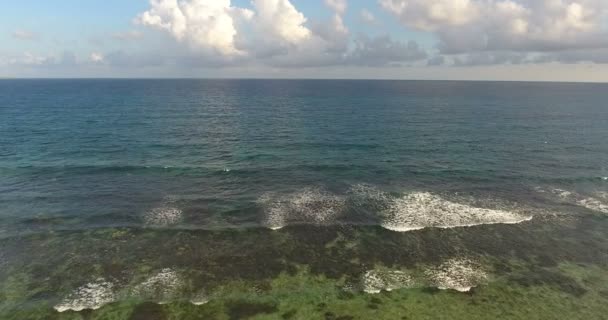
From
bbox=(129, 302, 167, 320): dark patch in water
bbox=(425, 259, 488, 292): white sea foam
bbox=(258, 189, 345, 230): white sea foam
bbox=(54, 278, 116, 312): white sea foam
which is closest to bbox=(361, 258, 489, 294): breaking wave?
bbox=(425, 259, 488, 292): white sea foam

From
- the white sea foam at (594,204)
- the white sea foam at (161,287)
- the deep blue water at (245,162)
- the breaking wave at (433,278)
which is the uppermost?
the deep blue water at (245,162)

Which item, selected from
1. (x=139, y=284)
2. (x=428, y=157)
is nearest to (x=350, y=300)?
(x=139, y=284)

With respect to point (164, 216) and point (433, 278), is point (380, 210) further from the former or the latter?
point (164, 216)

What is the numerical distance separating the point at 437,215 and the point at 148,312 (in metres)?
37.0

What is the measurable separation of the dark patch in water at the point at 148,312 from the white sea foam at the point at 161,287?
2.44 ft

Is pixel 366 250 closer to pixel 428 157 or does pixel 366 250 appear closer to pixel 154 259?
pixel 154 259

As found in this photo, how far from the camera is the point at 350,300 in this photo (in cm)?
3077

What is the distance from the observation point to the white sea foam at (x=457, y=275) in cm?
3284

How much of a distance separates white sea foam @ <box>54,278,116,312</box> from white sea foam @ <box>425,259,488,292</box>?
3067 cm

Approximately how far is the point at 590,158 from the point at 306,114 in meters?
89.5

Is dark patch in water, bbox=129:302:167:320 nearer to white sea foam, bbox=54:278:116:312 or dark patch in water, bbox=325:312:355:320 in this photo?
white sea foam, bbox=54:278:116:312

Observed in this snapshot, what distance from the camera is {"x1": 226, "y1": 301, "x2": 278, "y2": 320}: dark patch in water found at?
2891 centimetres

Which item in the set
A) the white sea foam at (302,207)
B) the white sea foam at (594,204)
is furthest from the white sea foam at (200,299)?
the white sea foam at (594,204)

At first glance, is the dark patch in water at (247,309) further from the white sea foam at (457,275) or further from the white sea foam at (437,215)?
the white sea foam at (437,215)
